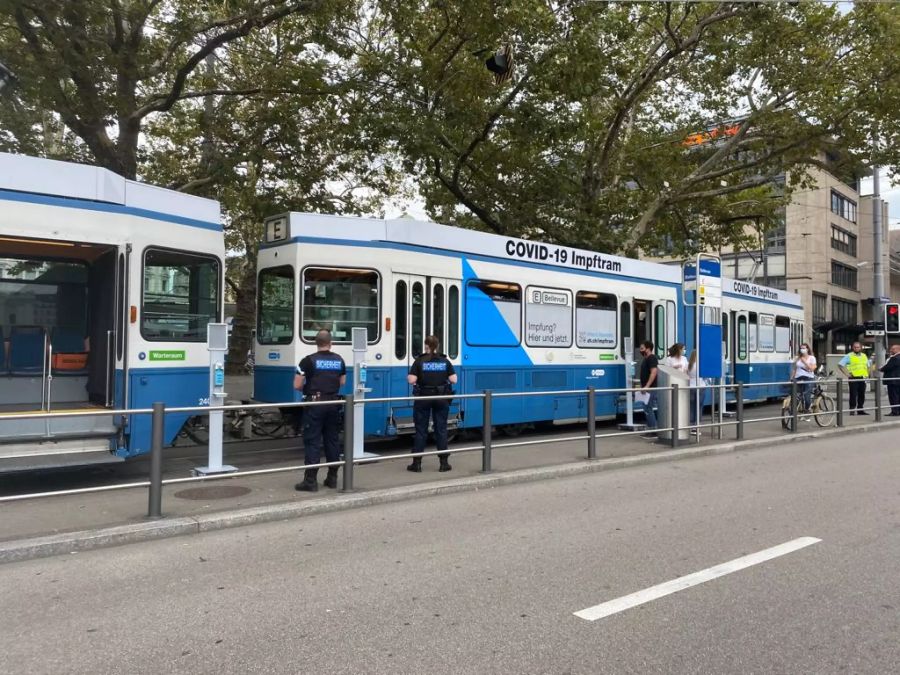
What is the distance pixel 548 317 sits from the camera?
12.9 m

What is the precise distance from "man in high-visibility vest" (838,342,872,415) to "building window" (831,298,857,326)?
1296 inches

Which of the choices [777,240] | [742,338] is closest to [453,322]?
[742,338]

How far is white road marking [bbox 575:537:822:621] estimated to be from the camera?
4.41 meters

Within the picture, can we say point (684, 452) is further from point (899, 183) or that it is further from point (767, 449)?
point (899, 183)

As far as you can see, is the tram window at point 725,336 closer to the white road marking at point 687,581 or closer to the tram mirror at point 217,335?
the white road marking at point 687,581

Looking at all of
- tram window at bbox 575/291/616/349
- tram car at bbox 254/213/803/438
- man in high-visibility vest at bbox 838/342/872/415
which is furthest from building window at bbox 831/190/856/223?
tram window at bbox 575/291/616/349

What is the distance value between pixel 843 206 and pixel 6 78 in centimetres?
5087

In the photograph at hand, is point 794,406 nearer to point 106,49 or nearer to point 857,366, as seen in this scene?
point 857,366

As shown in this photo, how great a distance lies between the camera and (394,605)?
4523 millimetres

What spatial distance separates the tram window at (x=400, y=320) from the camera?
1062 cm

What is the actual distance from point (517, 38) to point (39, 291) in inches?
413

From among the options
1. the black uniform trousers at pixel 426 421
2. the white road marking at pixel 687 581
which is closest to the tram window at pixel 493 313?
the black uniform trousers at pixel 426 421

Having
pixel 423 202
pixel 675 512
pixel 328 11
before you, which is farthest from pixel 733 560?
pixel 423 202

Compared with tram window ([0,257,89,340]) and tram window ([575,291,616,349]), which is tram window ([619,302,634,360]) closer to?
tram window ([575,291,616,349])
